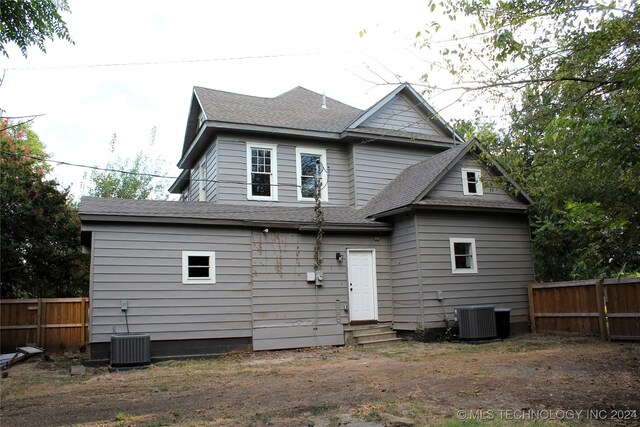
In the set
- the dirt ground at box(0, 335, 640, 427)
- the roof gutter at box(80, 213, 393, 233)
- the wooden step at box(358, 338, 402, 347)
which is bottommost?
the wooden step at box(358, 338, 402, 347)

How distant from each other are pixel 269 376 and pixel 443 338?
5.92m

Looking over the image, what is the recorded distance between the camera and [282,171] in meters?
15.0

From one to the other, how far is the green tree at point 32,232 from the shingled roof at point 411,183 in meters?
10.5

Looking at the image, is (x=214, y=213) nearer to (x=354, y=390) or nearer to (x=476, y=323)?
(x=354, y=390)

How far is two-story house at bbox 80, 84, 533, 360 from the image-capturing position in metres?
11.6

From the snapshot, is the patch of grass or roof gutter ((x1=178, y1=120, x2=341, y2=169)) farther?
roof gutter ((x1=178, y1=120, x2=341, y2=169))

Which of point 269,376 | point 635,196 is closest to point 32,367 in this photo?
point 269,376

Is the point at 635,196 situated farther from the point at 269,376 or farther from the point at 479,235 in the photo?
the point at 269,376

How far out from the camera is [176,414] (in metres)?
5.95

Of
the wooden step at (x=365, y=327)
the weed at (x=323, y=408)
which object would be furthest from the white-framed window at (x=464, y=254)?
the weed at (x=323, y=408)

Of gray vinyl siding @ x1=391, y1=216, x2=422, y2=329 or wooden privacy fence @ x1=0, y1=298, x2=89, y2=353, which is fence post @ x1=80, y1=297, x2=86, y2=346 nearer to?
wooden privacy fence @ x1=0, y1=298, x2=89, y2=353

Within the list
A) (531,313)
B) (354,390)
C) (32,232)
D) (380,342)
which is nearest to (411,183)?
(380,342)

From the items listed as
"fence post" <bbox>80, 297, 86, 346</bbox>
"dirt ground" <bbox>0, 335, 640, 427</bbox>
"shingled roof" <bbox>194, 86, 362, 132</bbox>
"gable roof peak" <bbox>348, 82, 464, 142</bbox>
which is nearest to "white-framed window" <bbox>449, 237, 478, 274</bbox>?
"dirt ground" <bbox>0, 335, 640, 427</bbox>

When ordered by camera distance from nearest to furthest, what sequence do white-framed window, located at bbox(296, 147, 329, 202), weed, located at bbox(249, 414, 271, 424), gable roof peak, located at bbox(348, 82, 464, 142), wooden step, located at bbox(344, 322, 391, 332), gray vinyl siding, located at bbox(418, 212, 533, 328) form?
weed, located at bbox(249, 414, 271, 424) → gray vinyl siding, located at bbox(418, 212, 533, 328) → wooden step, located at bbox(344, 322, 391, 332) → white-framed window, located at bbox(296, 147, 329, 202) → gable roof peak, located at bbox(348, 82, 464, 142)
